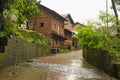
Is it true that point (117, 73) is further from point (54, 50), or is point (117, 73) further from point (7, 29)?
point (54, 50)

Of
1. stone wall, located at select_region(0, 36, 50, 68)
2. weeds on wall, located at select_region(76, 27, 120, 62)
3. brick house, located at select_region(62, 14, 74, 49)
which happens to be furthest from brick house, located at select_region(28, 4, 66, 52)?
weeds on wall, located at select_region(76, 27, 120, 62)

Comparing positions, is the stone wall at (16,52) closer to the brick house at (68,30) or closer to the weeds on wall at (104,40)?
the weeds on wall at (104,40)

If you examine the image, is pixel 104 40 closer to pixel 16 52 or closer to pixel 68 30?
pixel 16 52

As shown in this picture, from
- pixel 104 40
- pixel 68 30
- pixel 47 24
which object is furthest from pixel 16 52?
pixel 68 30

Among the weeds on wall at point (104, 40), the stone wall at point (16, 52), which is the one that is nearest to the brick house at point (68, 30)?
the stone wall at point (16, 52)

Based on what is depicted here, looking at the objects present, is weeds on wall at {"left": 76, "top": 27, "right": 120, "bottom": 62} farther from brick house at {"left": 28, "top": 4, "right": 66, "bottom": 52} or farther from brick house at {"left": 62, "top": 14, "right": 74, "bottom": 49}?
brick house at {"left": 62, "top": 14, "right": 74, "bottom": 49}

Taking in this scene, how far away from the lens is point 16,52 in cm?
1930

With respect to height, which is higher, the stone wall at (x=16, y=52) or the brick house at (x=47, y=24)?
→ the brick house at (x=47, y=24)

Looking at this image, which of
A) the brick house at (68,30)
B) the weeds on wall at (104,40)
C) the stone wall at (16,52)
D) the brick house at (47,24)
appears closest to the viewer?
the stone wall at (16,52)

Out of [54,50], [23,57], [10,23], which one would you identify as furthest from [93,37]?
[54,50]

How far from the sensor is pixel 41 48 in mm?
30953

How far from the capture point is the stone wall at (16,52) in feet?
54.3

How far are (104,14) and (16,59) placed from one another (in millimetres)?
7337

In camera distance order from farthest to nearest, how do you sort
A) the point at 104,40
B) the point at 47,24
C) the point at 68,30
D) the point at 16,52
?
the point at 68,30
the point at 47,24
the point at 104,40
the point at 16,52
